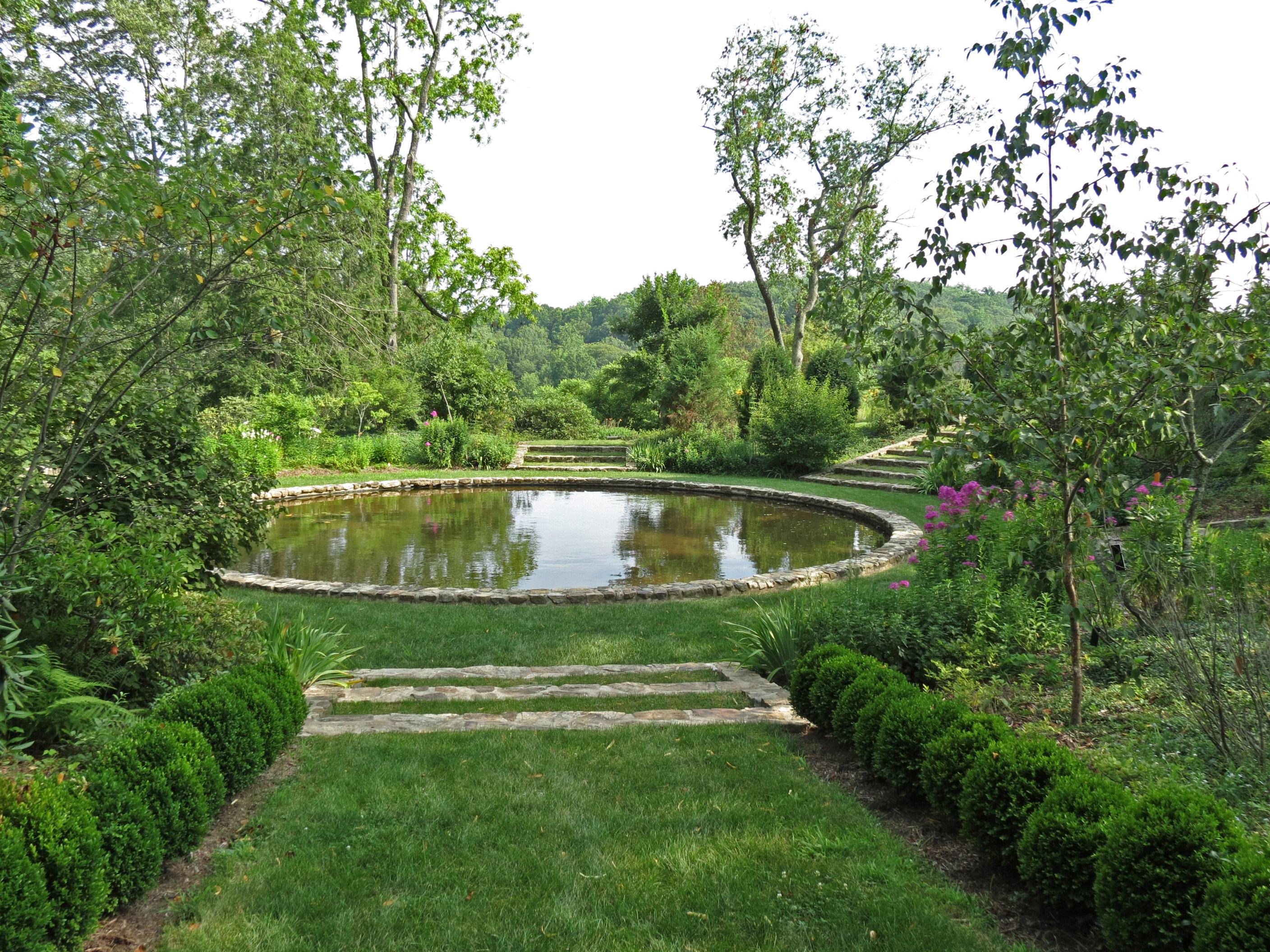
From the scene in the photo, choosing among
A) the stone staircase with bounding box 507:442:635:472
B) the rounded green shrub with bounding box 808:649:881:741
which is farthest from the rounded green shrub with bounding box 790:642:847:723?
the stone staircase with bounding box 507:442:635:472

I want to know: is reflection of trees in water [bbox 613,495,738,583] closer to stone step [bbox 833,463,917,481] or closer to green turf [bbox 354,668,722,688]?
green turf [bbox 354,668,722,688]

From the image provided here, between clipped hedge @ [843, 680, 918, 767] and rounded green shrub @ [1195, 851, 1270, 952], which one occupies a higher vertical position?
rounded green shrub @ [1195, 851, 1270, 952]

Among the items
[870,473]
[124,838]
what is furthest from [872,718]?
[870,473]

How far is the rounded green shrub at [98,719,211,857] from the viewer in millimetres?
2648

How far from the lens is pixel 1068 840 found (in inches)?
91.0

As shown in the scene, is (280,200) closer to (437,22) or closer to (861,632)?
(861,632)

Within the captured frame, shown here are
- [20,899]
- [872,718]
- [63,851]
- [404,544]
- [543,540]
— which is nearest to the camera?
[20,899]

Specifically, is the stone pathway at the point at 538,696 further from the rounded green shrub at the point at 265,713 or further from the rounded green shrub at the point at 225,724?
the rounded green shrub at the point at 225,724

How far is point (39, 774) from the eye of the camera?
2.61 meters

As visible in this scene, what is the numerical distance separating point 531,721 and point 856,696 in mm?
1888

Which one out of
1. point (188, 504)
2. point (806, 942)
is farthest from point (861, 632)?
point (188, 504)

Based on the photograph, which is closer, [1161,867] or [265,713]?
[1161,867]

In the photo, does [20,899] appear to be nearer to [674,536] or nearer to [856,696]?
[856,696]

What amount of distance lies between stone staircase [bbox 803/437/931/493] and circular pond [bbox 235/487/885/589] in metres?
2.43
